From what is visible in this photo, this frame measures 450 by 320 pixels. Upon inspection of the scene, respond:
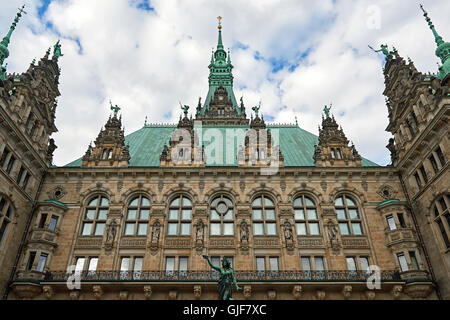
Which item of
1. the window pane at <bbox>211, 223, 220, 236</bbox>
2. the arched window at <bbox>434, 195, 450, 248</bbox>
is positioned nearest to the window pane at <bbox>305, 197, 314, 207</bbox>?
the window pane at <bbox>211, 223, 220, 236</bbox>

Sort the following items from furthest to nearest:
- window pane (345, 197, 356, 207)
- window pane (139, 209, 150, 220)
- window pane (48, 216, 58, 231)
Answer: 1. window pane (345, 197, 356, 207)
2. window pane (139, 209, 150, 220)
3. window pane (48, 216, 58, 231)

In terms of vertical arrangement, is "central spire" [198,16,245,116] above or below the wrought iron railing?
above

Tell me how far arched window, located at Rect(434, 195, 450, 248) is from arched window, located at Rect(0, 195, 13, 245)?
2377 centimetres

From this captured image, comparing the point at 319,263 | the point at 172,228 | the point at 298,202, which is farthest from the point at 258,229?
the point at 172,228

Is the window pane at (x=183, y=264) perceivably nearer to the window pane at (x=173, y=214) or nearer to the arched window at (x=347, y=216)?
the window pane at (x=173, y=214)

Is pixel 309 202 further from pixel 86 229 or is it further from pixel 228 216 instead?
pixel 86 229

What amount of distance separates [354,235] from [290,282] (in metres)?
5.63

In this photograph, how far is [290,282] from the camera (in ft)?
57.6

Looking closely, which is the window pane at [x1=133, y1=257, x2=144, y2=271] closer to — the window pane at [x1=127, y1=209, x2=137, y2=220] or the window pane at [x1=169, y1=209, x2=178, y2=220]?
the window pane at [x1=127, y1=209, x2=137, y2=220]

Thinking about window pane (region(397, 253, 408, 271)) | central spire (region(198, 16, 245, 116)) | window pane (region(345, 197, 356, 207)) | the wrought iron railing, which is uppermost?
central spire (region(198, 16, 245, 116))

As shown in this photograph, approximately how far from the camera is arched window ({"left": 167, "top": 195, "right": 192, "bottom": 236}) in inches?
821

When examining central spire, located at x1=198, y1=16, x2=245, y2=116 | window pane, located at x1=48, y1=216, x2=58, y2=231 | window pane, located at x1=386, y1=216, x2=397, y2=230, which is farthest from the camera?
central spire, located at x1=198, y1=16, x2=245, y2=116
